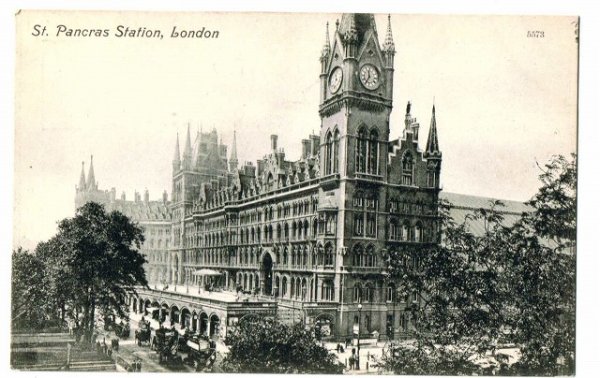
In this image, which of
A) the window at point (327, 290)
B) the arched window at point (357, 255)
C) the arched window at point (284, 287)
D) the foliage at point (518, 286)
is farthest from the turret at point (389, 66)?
the arched window at point (284, 287)

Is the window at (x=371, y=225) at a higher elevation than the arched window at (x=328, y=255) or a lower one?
higher

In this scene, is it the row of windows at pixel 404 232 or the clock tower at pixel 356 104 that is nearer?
the clock tower at pixel 356 104

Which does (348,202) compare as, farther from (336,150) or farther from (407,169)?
(407,169)

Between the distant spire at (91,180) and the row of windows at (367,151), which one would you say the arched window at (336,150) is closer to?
the row of windows at (367,151)

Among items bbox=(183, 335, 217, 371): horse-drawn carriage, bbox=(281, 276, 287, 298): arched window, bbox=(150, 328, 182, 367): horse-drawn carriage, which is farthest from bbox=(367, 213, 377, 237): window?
bbox=(150, 328, 182, 367): horse-drawn carriage

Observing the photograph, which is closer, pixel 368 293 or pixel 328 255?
pixel 368 293

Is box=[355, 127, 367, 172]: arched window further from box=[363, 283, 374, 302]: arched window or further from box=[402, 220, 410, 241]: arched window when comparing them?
box=[363, 283, 374, 302]: arched window

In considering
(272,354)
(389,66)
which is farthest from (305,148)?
(272,354)

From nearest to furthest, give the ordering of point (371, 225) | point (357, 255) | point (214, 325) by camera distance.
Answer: point (357, 255), point (371, 225), point (214, 325)
